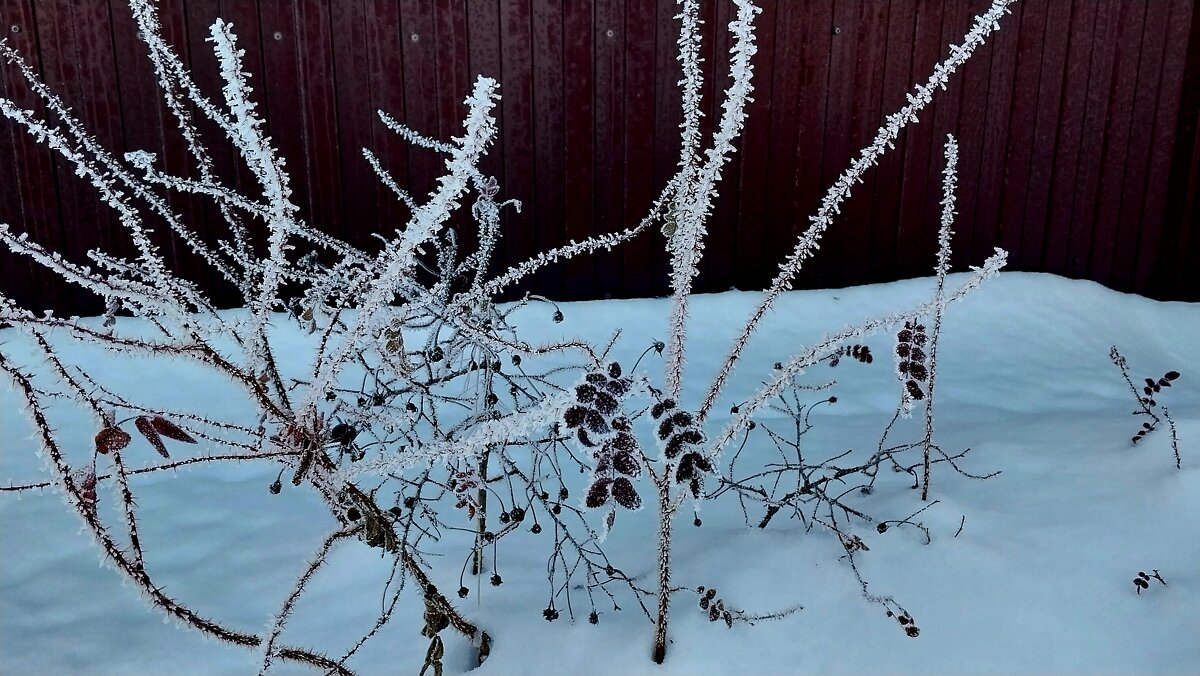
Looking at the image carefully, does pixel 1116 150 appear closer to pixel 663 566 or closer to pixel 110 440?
pixel 663 566

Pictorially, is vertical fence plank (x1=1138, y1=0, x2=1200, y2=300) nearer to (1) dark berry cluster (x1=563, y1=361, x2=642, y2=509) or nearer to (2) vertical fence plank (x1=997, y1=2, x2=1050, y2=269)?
(2) vertical fence plank (x1=997, y1=2, x2=1050, y2=269)

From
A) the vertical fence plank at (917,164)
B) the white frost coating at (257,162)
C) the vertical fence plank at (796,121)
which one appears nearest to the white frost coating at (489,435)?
the white frost coating at (257,162)

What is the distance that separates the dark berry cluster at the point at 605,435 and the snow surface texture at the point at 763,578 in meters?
0.47

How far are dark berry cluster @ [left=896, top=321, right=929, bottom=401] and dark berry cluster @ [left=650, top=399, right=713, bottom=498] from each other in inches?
25.5

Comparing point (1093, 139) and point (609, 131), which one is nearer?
point (609, 131)

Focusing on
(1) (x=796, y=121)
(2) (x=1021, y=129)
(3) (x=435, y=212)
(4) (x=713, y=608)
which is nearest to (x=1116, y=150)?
(2) (x=1021, y=129)

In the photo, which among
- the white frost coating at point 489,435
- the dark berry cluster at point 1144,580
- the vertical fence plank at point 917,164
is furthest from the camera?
the vertical fence plank at point 917,164

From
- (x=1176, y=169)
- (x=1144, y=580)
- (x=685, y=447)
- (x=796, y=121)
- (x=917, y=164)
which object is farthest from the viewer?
(x=1176, y=169)

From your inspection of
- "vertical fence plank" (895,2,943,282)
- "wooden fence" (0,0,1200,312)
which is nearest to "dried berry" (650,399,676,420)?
"wooden fence" (0,0,1200,312)

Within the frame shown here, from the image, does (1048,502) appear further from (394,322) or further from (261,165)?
(261,165)

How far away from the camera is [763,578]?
1685 mm

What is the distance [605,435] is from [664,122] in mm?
3252

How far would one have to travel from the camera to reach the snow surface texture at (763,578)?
1.54m

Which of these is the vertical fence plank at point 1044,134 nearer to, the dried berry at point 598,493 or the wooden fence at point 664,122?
the wooden fence at point 664,122
